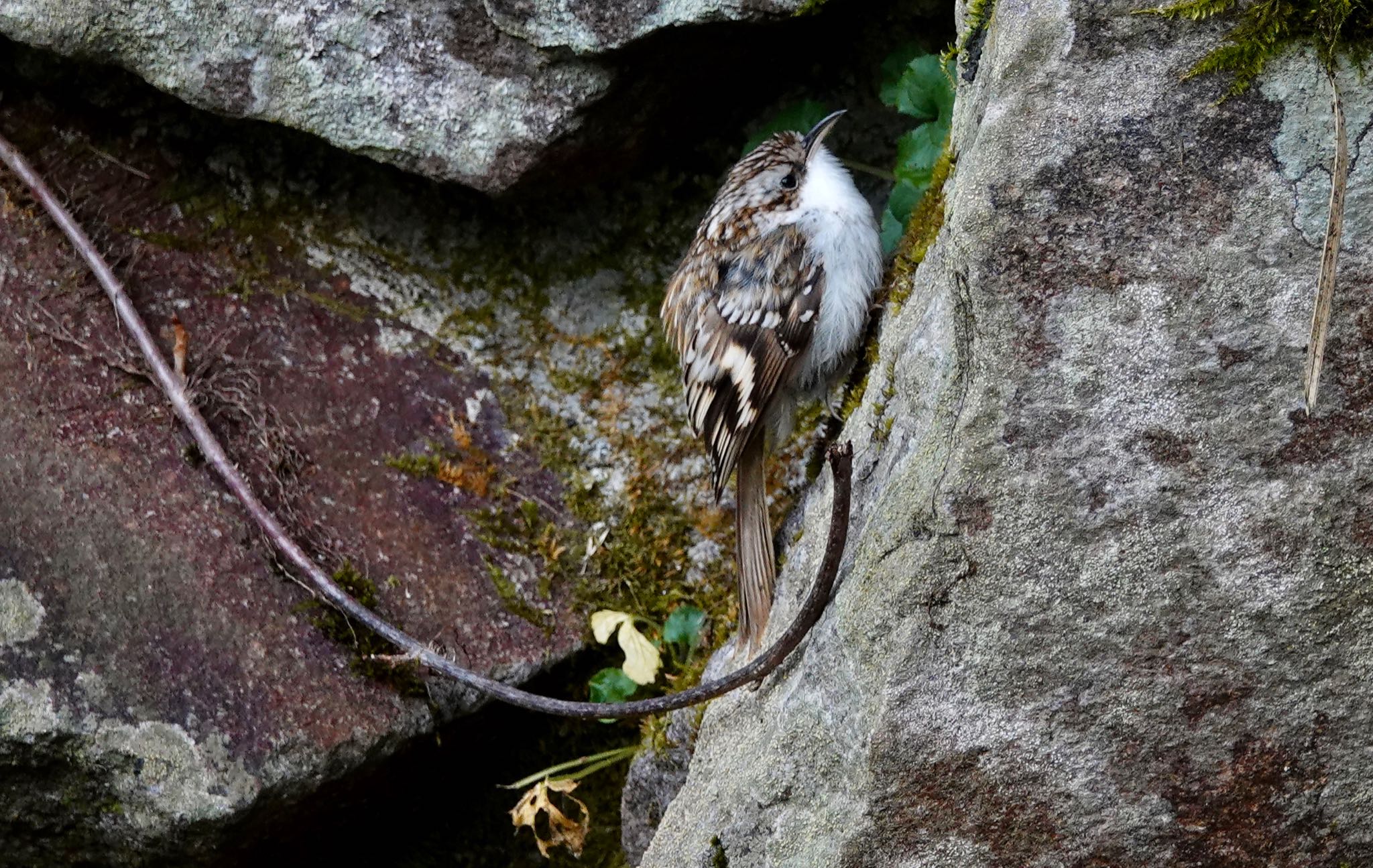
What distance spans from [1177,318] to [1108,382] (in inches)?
5.7

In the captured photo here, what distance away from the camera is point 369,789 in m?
3.14

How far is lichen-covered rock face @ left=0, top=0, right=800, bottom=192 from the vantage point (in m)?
3.24

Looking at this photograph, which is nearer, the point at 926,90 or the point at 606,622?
the point at 926,90

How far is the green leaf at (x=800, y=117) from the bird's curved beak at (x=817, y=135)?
0.07 metres

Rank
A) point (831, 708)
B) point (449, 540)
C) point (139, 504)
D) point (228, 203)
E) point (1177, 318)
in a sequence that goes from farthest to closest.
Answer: point (228, 203), point (449, 540), point (139, 504), point (831, 708), point (1177, 318)

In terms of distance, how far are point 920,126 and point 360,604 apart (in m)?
1.83

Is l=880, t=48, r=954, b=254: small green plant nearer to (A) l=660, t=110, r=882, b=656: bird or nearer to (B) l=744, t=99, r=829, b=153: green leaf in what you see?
(A) l=660, t=110, r=882, b=656: bird

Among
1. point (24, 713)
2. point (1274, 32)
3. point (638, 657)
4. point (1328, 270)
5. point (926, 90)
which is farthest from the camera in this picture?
point (638, 657)

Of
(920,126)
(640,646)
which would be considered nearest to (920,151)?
(920,126)

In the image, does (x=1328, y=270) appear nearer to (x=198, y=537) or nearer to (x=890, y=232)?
(x=890, y=232)

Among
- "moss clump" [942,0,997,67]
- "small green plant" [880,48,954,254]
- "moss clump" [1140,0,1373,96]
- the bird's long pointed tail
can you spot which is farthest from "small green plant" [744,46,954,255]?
"moss clump" [1140,0,1373,96]

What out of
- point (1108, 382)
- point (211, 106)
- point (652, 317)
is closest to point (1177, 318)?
point (1108, 382)

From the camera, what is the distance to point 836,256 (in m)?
3.23

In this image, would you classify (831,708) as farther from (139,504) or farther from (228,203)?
(228,203)
